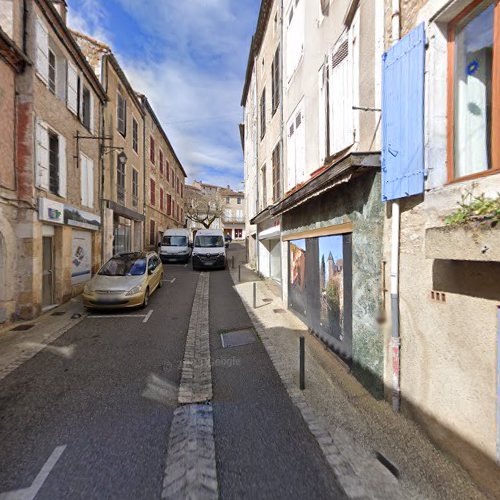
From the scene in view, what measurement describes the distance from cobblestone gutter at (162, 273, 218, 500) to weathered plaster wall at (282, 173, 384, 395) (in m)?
2.26

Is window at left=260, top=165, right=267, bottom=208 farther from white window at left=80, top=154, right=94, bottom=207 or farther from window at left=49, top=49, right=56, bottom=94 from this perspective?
window at left=49, top=49, right=56, bottom=94

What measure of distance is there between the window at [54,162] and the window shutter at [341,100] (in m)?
8.09

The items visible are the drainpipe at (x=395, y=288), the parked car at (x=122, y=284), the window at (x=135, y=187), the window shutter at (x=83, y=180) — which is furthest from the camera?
the window at (x=135, y=187)

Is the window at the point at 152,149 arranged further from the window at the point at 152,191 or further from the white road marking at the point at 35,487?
the white road marking at the point at 35,487

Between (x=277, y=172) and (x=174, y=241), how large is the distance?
12096 mm

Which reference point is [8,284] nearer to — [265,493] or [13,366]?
[13,366]

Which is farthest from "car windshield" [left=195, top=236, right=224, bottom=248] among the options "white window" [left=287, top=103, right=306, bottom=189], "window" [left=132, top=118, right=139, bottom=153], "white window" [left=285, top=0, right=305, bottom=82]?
"white window" [left=285, top=0, right=305, bottom=82]

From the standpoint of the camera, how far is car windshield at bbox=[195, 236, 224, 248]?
57.5 ft

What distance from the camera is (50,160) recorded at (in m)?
8.45

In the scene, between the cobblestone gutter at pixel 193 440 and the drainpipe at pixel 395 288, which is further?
the drainpipe at pixel 395 288

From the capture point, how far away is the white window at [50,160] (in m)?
7.37

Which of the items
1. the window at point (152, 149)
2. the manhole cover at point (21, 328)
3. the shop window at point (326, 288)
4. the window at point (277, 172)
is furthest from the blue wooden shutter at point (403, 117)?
the window at point (152, 149)

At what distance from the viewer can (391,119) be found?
11.2ft

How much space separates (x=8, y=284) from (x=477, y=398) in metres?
9.01
